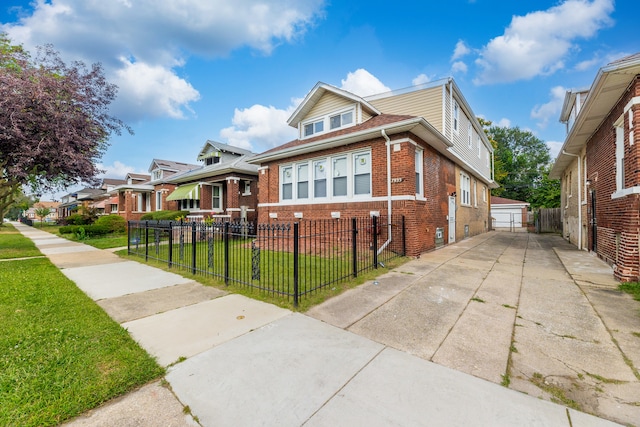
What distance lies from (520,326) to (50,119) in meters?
15.2

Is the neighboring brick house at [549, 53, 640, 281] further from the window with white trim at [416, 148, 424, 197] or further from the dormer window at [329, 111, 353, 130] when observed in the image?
the dormer window at [329, 111, 353, 130]

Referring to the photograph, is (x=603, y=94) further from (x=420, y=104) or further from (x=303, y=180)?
(x=303, y=180)

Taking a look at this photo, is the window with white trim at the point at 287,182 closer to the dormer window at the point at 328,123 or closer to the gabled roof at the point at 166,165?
the dormer window at the point at 328,123

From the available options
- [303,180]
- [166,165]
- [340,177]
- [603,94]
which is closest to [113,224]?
[166,165]

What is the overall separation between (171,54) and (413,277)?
12.8 meters

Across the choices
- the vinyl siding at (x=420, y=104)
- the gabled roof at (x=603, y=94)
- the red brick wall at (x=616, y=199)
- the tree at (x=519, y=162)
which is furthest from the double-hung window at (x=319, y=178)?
the tree at (x=519, y=162)

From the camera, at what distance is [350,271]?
21.4 feet

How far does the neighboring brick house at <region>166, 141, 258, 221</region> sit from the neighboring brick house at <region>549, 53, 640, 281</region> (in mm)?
15363

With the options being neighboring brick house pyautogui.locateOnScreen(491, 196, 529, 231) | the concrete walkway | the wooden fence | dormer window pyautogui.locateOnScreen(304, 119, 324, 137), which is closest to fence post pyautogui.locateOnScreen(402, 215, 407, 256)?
the concrete walkway

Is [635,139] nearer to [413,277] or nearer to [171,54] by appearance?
[413,277]

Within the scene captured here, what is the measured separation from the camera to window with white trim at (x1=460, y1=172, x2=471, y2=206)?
14127mm

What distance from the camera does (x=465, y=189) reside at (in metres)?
14.8

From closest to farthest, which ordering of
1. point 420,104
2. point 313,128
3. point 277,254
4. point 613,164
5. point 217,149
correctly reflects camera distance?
point 613,164 < point 277,254 < point 420,104 < point 313,128 < point 217,149

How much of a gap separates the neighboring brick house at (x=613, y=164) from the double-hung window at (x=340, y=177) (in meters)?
6.69
